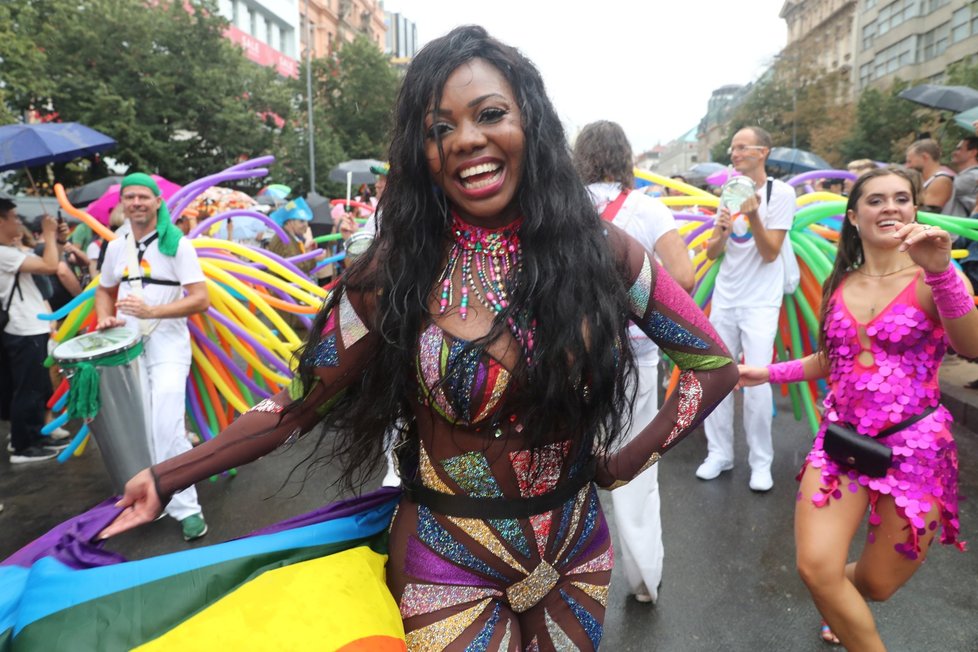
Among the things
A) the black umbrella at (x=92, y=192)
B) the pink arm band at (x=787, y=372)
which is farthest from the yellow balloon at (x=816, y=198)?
the black umbrella at (x=92, y=192)

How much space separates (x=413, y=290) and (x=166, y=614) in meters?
0.79

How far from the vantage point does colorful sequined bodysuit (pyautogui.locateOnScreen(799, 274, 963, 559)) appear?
2.19 meters

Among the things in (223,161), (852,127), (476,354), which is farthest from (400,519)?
(852,127)

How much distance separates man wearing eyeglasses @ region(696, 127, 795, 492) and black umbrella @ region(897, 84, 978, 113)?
16.0ft

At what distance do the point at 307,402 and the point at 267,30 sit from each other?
41.1 meters

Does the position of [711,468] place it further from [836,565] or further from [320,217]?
[320,217]

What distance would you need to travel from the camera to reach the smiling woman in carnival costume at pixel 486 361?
4.71 feet

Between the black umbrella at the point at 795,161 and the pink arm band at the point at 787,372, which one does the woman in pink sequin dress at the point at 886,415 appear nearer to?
the pink arm band at the point at 787,372

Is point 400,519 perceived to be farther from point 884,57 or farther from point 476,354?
point 884,57

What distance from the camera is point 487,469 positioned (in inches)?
58.0

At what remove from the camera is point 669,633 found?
2.89 metres

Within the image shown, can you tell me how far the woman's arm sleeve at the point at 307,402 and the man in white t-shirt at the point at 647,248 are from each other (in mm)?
1626

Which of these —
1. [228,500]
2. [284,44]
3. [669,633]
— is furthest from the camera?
[284,44]

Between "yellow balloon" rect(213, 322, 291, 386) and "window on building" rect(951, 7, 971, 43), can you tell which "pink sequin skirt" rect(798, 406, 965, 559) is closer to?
"yellow balloon" rect(213, 322, 291, 386)
